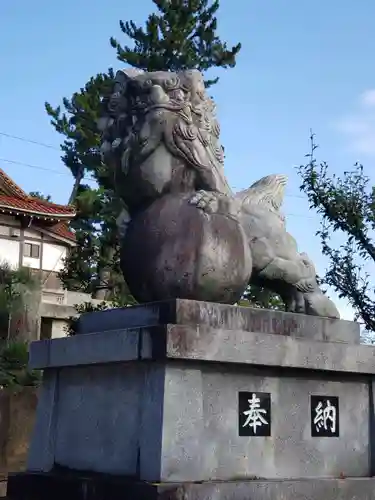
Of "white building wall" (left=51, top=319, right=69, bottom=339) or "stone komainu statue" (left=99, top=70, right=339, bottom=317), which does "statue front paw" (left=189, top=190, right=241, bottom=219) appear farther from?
"white building wall" (left=51, top=319, right=69, bottom=339)

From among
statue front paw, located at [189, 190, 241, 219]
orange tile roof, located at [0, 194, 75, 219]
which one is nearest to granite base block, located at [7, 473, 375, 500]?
statue front paw, located at [189, 190, 241, 219]

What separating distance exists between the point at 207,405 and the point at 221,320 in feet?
1.78

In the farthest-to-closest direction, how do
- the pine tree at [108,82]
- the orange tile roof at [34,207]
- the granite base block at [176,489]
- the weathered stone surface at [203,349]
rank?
the orange tile roof at [34,207] → the pine tree at [108,82] → the weathered stone surface at [203,349] → the granite base block at [176,489]

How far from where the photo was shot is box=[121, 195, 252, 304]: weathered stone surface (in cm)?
459

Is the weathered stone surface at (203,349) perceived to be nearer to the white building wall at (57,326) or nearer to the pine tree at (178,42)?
the pine tree at (178,42)

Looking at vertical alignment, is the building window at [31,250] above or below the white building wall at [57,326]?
above

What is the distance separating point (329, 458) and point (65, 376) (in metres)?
1.89

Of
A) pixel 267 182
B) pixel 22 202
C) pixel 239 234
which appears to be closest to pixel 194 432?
pixel 239 234

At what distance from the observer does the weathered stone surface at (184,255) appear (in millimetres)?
4586

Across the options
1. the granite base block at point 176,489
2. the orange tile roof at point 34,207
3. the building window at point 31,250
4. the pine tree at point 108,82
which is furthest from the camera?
the building window at point 31,250

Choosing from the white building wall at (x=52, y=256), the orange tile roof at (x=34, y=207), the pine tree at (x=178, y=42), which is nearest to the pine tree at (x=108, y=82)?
the pine tree at (x=178, y=42)

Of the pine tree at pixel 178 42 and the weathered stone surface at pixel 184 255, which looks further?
the pine tree at pixel 178 42

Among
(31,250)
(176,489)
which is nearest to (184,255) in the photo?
(176,489)

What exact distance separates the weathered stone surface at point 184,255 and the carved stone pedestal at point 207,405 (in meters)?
0.21
